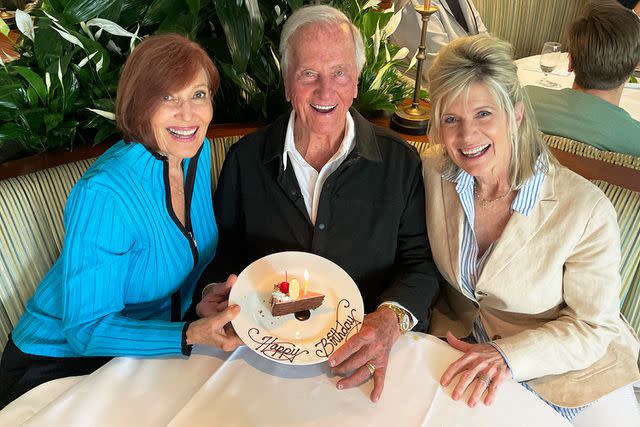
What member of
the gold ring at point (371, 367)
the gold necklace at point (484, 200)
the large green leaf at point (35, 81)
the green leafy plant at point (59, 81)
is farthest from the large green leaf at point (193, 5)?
the gold ring at point (371, 367)

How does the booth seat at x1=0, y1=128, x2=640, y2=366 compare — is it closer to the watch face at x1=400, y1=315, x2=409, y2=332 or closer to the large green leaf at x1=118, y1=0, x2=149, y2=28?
the large green leaf at x1=118, y1=0, x2=149, y2=28

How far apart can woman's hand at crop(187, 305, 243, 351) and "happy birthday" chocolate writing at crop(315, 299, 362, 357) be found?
195mm

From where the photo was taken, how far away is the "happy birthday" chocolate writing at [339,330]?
1.10m

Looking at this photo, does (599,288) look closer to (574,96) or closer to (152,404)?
(574,96)

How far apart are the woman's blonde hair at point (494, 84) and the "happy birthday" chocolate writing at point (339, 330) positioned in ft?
1.89

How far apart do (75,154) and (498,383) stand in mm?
1438

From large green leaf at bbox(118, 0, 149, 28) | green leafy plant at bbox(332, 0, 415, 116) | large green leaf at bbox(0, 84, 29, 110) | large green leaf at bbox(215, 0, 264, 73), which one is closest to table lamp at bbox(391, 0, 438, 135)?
green leafy plant at bbox(332, 0, 415, 116)

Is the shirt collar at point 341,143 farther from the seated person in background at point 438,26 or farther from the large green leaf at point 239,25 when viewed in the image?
the seated person in background at point 438,26

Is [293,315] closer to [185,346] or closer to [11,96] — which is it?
[185,346]

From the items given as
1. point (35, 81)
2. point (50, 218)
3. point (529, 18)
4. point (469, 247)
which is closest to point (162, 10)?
point (35, 81)

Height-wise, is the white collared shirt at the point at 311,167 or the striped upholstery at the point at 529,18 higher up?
the white collared shirt at the point at 311,167

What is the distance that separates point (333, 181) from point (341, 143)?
13 cm

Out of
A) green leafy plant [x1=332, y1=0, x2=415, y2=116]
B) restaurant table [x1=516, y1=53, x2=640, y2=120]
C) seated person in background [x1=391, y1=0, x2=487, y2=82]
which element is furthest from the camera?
seated person in background [x1=391, y1=0, x2=487, y2=82]

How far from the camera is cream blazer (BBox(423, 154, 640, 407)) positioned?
51.4 inches
